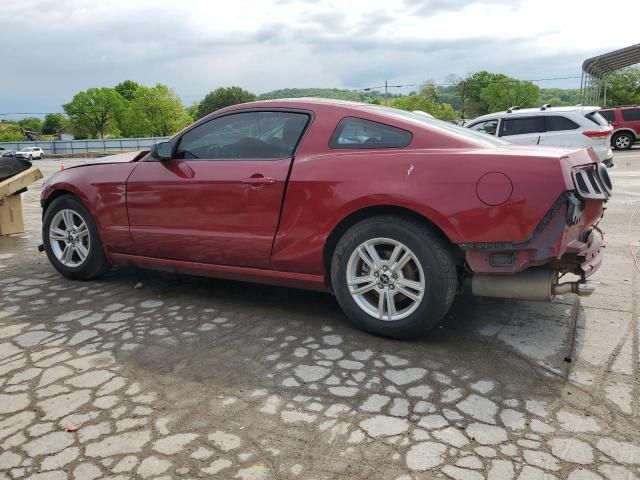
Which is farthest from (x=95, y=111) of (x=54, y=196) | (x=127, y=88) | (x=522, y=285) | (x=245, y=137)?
(x=522, y=285)

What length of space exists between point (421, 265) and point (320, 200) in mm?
792

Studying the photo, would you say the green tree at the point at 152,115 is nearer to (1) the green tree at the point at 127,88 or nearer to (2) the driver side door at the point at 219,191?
(1) the green tree at the point at 127,88

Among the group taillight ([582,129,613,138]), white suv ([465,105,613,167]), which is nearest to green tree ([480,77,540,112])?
white suv ([465,105,613,167])

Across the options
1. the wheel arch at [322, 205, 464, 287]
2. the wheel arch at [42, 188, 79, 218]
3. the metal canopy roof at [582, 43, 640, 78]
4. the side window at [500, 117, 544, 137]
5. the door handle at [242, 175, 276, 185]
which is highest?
the metal canopy roof at [582, 43, 640, 78]

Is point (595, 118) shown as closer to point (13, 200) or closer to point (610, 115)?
point (13, 200)

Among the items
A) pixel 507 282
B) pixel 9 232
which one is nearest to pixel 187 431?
pixel 507 282

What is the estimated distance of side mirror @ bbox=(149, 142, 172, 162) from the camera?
4391mm

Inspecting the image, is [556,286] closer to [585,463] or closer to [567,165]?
[567,165]

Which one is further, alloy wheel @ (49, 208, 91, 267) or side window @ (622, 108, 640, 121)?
side window @ (622, 108, 640, 121)

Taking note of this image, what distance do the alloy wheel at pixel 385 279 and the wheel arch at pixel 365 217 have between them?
0.62ft

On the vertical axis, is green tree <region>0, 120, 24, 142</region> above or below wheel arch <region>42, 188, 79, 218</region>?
above

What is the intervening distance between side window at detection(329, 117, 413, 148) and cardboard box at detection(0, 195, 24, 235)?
573cm

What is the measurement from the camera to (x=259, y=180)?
392cm

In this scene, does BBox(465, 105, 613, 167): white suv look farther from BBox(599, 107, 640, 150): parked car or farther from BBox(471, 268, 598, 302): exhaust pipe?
BBox(599, 107, 640, 150): parked car
